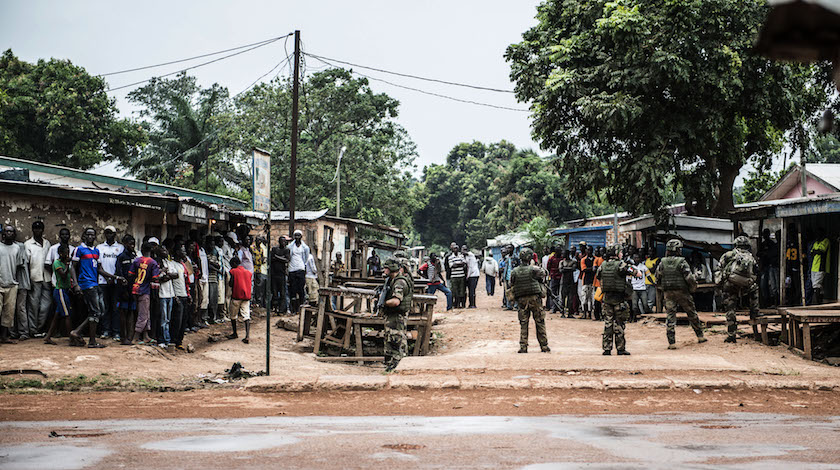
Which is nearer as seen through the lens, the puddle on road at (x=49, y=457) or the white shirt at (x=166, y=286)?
the puddle on road at (x=49, y=457)

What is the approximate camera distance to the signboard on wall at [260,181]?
370 inches

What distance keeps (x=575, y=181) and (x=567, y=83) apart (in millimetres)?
3315

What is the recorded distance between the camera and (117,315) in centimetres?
1177

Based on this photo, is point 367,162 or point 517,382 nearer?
point 517,382

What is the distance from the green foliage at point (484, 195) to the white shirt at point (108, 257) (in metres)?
35.6

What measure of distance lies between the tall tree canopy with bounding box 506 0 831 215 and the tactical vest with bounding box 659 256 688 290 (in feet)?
18.1

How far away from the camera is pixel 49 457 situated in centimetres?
557

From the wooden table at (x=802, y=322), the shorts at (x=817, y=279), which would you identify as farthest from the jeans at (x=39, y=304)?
the shorts at (x=817, y=279)

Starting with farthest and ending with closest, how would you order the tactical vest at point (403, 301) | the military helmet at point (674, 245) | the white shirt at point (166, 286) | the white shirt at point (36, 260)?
1. the military helmet at point (674, 245)
2. the tactical vest at point (403, 301)
3. the white shirt at point (166, 286)
4. the white shirt at point (36, 260)

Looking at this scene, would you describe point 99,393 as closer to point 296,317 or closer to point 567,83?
point 296,317

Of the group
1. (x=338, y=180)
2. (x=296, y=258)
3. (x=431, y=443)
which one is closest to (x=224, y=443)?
(x=431, y=443)

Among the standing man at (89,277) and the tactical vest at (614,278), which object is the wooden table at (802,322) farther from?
the standing man at (89,277)

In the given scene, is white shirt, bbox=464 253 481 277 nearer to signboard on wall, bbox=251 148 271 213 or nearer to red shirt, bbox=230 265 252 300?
red shirt, bbox=230 265 252 300

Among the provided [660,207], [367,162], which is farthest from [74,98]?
Answer: [660,207]
